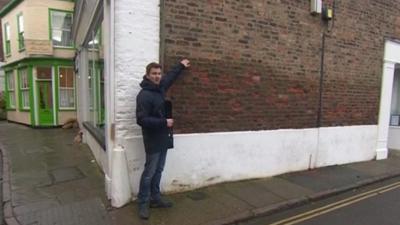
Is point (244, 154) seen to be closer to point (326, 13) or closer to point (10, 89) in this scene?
point (326, 13)

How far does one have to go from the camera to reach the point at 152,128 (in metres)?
4.18

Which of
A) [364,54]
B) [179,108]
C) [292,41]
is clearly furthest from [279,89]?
[364,54]

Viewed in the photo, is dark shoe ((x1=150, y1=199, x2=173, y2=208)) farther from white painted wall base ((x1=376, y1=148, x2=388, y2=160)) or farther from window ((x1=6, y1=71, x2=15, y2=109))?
window ((x1=6, y1=71, x2=15, y2=109))

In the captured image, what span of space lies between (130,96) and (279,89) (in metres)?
3.05

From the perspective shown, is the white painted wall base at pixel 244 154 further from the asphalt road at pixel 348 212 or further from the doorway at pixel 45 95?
the doorway at pixel 45 95

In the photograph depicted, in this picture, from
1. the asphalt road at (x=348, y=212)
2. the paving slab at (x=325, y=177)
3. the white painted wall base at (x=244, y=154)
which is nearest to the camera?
the asphalt road at (x=348, y=212)

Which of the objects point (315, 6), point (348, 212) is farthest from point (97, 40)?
point (348, 212)

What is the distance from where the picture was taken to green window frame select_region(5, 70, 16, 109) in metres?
16.6

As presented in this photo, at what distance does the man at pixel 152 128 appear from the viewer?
415 cm

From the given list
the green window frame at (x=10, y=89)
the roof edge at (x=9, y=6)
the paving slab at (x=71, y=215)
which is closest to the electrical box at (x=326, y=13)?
the paving slab at (x=71, y=215)

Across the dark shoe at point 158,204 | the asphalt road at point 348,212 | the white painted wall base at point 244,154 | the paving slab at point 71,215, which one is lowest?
the asphalt road at point 348,212

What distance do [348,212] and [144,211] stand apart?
9.95ft

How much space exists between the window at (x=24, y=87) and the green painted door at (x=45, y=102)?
41.1 inches

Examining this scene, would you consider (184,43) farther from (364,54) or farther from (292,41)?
(364,54)
